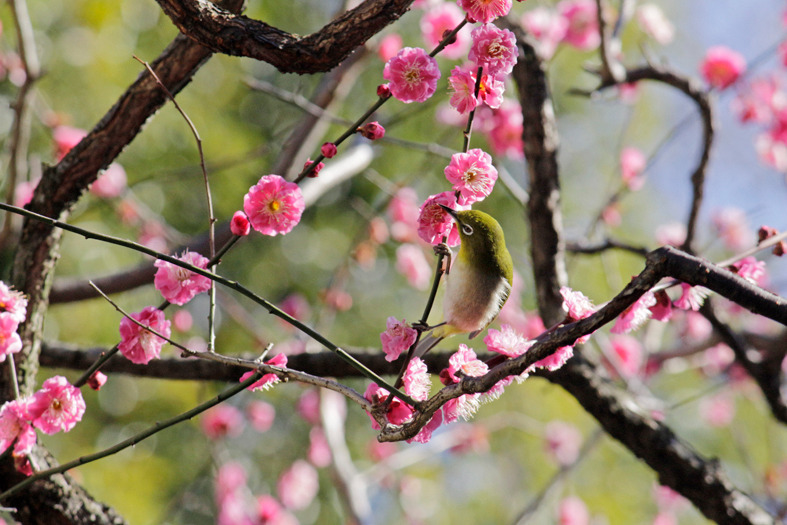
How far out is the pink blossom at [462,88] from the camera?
1.21m

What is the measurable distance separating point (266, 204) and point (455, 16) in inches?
78.2

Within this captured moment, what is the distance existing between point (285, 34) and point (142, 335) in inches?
25.1

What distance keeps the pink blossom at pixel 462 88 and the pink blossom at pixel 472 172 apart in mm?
95

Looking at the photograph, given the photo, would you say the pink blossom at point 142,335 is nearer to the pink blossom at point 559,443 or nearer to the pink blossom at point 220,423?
the pink blossom at point 220,423

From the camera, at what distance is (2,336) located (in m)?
1.20

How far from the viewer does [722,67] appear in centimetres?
344

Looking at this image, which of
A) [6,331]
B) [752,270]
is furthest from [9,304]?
[752,270]

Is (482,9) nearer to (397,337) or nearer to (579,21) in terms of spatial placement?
(397,337)

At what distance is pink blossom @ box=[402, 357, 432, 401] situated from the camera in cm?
112

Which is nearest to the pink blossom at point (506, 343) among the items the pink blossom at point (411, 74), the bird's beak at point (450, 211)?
the bird's beak at point (450, 211)

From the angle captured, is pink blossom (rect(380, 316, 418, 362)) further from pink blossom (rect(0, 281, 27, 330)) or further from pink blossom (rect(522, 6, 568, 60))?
pink blossom (rect(522, 6, 568, 60))

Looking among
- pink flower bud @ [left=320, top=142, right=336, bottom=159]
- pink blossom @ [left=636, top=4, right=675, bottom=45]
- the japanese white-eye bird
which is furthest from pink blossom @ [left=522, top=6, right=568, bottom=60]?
pink flower bud @ [left=320, top=142, right=336, bottom=159]

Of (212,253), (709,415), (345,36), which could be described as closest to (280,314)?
(212,253)

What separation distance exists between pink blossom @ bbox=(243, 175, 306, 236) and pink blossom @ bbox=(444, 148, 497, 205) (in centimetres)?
29
